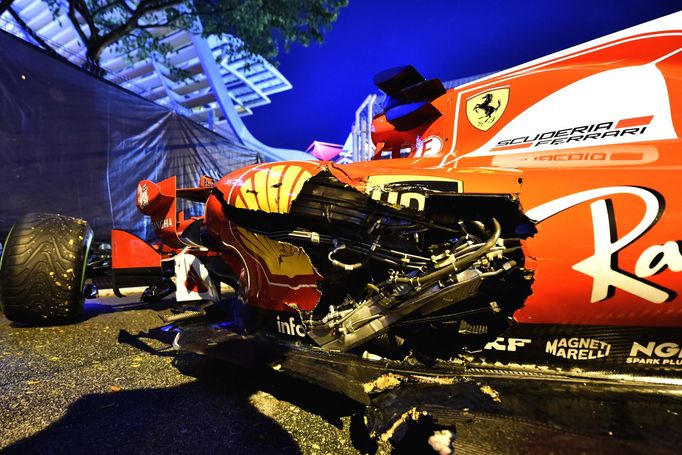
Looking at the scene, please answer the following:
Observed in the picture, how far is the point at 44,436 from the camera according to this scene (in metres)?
1.42

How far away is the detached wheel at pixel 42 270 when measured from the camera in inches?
106

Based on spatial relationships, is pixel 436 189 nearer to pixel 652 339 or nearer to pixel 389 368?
pixel 389 368

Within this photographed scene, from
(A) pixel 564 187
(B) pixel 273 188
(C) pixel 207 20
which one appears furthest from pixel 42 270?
(C) pixel 207 20

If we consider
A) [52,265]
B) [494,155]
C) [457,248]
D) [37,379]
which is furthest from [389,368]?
[52,265]

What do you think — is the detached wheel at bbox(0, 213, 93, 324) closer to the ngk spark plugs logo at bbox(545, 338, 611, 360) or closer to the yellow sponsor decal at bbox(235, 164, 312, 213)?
the yellow sponsor decal at bbox(235, 164, 312, 213)

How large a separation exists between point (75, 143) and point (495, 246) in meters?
6.94

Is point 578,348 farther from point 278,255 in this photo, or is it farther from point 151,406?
point 151,406

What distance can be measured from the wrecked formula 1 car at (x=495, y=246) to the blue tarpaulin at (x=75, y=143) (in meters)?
5.08

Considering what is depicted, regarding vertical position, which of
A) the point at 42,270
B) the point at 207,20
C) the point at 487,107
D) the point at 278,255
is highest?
the point at 207,20

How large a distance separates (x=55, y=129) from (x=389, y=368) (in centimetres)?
664

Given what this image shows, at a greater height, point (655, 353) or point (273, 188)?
point (273, 188)

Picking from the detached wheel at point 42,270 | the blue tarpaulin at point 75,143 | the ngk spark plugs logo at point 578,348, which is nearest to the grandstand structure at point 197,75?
the blue tarpaulin at point 75,143

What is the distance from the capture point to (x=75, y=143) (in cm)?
579

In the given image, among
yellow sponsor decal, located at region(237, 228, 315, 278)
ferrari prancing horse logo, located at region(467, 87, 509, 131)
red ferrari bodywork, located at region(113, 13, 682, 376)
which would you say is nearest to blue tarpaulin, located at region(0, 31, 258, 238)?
red ferrari bodywork, located at region(113, 13, 682, 376)
